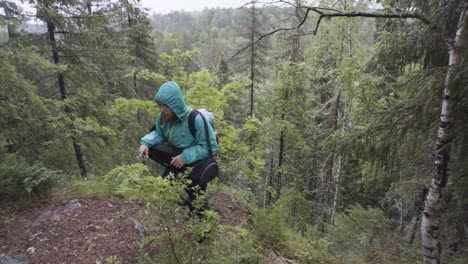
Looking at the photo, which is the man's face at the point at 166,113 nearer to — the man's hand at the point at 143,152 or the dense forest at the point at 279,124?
the man's hand at the point at 143,152

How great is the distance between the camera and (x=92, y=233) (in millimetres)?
3627

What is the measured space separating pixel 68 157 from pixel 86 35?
14.1ft

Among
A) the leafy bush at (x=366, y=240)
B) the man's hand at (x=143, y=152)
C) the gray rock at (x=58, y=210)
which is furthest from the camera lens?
the leafy bush at (x=366, y=240)

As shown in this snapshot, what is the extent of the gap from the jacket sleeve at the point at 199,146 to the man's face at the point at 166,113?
30cm

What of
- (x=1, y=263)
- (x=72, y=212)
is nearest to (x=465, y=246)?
(x=72, y=212)

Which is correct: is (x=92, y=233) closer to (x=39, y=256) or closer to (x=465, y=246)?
(x=39, y=256)

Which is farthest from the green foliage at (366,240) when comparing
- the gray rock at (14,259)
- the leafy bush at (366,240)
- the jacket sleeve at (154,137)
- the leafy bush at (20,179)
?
the leafy bush at (20,179)

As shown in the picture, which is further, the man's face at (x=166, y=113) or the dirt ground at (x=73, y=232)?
the dirt ground at (x=73, y=232)

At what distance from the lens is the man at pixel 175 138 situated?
3.06 metres

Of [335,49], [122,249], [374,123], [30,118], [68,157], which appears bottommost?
[68,157]

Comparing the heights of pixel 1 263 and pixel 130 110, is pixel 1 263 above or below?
Result: below

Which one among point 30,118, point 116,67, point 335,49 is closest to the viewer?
point 30,118

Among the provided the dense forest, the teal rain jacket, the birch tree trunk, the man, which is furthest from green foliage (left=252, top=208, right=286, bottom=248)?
the birch tree trunk

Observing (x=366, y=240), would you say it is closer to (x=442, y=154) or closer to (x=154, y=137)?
(x=442, y=154)
